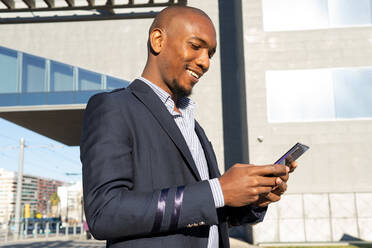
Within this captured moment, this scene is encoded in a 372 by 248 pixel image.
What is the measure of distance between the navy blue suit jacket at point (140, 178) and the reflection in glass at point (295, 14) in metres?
16.9

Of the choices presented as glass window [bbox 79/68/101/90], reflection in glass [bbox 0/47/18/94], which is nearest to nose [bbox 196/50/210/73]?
glass window [bbox 79/68/101/90]

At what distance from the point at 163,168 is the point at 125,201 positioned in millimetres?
246

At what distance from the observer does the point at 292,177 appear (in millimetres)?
16219

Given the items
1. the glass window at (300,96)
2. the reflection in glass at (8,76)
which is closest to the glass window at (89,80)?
the reflection in glass at (8,76)

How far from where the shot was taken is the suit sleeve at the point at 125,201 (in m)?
1.36

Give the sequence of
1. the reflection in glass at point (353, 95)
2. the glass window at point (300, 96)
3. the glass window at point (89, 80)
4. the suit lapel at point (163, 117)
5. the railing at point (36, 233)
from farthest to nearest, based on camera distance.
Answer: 1. the railing at point (36, 233)
2. the glass window at point (89, 80)
3. the glass window at point (300, 96)
4. the reflection in glass at point (353, 95)
5. the suit lapel at point (163, 117)

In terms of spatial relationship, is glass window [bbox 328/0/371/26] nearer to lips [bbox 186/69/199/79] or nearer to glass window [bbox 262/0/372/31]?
glass window [bbox 262/0/372/31]

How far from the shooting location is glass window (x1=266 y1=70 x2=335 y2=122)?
16.4 m

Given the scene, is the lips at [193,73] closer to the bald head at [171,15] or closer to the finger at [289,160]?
the bald head at [171,15]

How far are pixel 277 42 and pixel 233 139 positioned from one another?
6441 millimetres

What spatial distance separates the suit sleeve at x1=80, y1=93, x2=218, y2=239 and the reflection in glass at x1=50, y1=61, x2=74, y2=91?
59.7 ft

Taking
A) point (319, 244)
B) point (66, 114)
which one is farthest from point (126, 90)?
point (66, 114)

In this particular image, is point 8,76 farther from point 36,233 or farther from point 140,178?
point 140,178

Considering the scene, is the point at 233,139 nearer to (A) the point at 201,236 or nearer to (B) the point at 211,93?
(B) the point at 211,93
